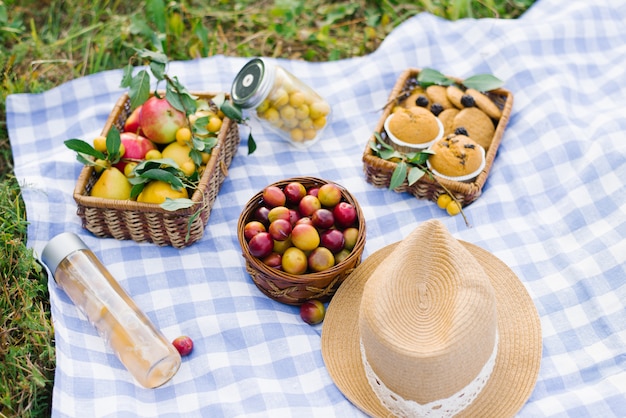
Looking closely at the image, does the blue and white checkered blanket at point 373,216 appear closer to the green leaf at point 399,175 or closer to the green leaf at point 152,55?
the green leaf at point 399,175

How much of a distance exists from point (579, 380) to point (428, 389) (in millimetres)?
500

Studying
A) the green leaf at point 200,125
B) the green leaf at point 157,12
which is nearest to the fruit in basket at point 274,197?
the green leaf at point 200,125

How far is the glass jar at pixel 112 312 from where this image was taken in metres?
1.70

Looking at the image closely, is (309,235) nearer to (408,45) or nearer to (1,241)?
(1,241)

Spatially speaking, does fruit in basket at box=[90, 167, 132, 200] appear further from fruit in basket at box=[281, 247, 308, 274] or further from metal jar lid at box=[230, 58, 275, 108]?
fruit in basket at box=[281, 247, 308, 274]

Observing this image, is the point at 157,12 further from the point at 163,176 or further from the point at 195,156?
the point at 163,176

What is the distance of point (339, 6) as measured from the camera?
305 centimetres

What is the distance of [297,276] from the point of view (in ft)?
5.75

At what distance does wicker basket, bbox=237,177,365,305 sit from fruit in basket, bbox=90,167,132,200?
0.39 m

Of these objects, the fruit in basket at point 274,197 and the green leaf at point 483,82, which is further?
the green leaf at point 483,82

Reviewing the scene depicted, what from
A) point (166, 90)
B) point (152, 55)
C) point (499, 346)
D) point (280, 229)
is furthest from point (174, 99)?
point (499, 346)

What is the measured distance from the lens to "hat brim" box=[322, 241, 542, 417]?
161 cm

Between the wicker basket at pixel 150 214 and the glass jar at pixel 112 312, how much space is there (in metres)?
0.13

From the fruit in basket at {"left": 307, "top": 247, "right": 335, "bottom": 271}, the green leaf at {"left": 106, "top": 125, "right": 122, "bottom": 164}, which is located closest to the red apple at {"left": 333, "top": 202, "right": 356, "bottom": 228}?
the fruit in basket at {"left": 307, "top": 247, "right": 335, "bottom": 271}
